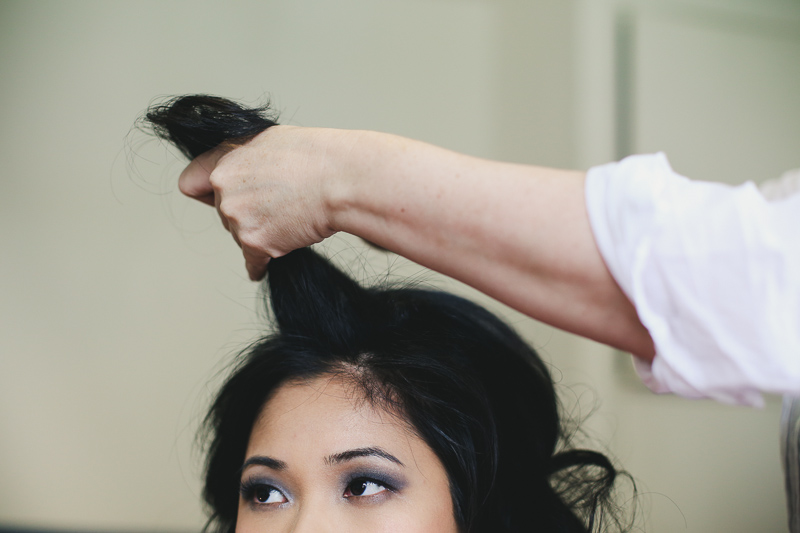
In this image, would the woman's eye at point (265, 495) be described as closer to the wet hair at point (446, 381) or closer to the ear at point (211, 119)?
the wet hair at point (446, 381)

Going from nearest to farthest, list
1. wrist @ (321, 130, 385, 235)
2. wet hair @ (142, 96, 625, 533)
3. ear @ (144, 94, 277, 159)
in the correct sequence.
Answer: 1. wrist @ (321, 130, 385, 235)
2. ear @ (144, 94, 277, 159)
3. wet hair @ (142, 96, 625, 533)

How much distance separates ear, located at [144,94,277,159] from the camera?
751 mm

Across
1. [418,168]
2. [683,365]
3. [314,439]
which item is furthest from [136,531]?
[683,365]

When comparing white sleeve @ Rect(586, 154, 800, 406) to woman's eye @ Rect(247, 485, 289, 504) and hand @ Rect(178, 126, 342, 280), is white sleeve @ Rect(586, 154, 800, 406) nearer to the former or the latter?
hand @ Rect(178, 126, 342, 280)

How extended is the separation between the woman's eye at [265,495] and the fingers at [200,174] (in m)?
0.48

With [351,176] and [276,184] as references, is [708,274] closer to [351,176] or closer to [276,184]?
[351,176]

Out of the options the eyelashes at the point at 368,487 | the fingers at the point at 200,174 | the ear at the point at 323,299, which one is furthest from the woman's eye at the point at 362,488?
the fingers at the point at 200,174

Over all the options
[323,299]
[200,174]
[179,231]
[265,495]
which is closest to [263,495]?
[265,495]

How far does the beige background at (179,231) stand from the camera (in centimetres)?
177

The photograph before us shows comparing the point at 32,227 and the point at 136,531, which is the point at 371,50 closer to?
the point at 32,227

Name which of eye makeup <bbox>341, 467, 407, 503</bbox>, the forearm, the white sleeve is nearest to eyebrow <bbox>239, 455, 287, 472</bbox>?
eye makeup <bbox>341, 467, 407, 503</bbox>

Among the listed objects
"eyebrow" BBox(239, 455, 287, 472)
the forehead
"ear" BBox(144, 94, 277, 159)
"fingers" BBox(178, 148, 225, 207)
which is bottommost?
"eyebrow" BBox(239, 455, 287, 472)

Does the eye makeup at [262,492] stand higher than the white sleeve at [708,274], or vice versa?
the white sleeve at [708,274]

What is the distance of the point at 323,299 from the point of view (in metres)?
0.98
